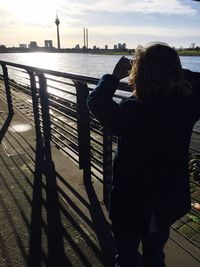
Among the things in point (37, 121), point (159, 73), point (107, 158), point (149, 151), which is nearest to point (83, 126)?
point (107, 158)

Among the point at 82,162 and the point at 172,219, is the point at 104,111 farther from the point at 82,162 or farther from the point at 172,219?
the point at 82,162

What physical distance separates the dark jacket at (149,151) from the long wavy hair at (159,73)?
0.04m

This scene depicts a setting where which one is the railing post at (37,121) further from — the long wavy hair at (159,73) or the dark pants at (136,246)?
the long wavy hair at (159,73)

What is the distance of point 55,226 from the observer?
3.26 metres

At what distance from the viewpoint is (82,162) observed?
4.38m

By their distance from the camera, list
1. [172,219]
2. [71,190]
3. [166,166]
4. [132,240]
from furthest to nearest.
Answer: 1. [71,190]
2. [132,240]
3. [172,219]
4. [166,166]

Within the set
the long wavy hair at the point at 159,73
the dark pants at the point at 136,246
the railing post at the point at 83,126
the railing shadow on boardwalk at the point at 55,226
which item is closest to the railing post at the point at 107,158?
the railing shadow on boardwalk at the point at 55,226

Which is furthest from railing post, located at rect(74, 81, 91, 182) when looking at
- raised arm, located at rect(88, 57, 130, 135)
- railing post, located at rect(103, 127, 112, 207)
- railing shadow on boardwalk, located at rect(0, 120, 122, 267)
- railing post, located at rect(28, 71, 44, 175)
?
raised arm, located at rect(88, 57, 130, 135)

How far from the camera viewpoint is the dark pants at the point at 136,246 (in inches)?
81.7

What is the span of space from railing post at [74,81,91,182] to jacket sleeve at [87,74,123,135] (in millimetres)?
1796

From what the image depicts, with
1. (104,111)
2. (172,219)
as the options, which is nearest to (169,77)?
(104,111)

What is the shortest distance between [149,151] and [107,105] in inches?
14.1

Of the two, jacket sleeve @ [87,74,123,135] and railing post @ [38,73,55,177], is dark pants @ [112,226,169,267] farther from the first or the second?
railing post @ [38,73,55,177]

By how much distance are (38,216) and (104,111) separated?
6.63 feet
